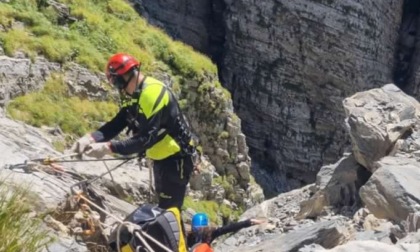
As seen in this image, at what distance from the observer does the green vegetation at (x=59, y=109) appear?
16.1 m

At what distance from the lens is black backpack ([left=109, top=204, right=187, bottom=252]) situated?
341 inches

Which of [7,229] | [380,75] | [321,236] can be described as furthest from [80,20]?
[380,75]

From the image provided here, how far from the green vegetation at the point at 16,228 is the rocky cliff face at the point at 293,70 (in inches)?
1239

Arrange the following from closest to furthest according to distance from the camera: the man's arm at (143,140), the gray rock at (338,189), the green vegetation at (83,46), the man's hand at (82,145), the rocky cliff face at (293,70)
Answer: the man's arm at (143,140) → the man's hand at (82,145) → the gray rock at (338,189) → the green vegetation at (83,46) → the rocky cliff face at (293,70)

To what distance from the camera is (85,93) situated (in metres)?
19.5

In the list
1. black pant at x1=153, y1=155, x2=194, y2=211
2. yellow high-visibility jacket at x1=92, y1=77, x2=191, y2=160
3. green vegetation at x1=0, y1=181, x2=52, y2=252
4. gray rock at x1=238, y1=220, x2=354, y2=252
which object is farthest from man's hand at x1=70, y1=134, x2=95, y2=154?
gray rock at x1=238, y1=220, x2=354, y2=252

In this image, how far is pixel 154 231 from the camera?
8789 mm

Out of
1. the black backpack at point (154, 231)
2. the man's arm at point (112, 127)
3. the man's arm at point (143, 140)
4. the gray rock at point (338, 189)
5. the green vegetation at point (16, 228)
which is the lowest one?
the gray rock at point (338, 189)

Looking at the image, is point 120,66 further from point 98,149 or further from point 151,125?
point 98,149

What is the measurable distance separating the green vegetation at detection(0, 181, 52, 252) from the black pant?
322 cm

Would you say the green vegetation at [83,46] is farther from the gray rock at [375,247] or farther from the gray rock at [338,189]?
the gray rock at [375,247]

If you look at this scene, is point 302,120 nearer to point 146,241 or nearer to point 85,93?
point 85,93

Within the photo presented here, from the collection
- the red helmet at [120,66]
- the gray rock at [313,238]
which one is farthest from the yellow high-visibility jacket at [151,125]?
the gray rock at [313,238]

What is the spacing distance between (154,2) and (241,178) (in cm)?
1346
